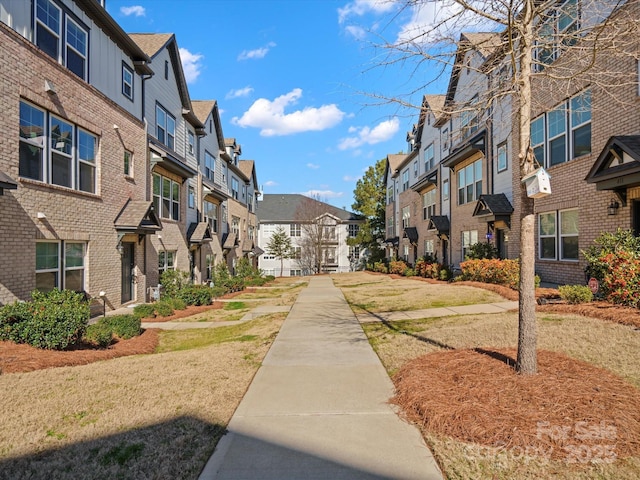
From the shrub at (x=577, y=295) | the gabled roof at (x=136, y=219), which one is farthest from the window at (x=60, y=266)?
the shrub at (x=577, y=295)

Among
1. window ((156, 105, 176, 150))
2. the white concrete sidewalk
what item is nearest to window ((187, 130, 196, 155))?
window ((156, 105, 176, 150))

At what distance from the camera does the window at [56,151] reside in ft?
28.9

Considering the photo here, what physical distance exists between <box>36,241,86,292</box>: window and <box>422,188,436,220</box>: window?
2146cm

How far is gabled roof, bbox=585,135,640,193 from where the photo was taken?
8.39 m

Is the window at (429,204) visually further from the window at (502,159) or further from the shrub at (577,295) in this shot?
the shrub at (577,295)

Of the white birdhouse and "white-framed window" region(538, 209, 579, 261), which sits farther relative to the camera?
"white-framed window" region(538, 209, 579, 261)

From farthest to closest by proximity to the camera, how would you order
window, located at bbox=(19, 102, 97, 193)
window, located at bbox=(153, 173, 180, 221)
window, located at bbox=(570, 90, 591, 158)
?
1. window, located at bbox=(153, 173, 180, 221)
2. window, located at bbox=(570, 90, 591, 158)
3. window, located at bbox=(19, 102, 97, 193)

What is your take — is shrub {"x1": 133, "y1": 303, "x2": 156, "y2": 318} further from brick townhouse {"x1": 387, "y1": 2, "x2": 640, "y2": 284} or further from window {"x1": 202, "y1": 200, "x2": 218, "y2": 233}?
window {"x1": 202, "y1": 200, "x2": 218, "y2": 233}

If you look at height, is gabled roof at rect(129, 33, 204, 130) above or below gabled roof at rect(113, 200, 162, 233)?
above

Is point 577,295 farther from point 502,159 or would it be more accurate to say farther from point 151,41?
point 151,41

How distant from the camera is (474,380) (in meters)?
4.43

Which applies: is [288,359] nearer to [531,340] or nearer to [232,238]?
[531,340]

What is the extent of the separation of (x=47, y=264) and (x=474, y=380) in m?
9.95

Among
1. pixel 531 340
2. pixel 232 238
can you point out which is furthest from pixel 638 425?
pixel 232 238
